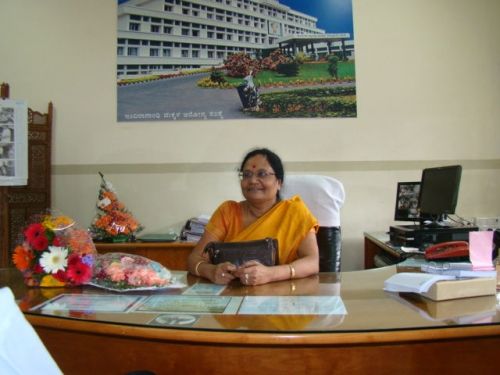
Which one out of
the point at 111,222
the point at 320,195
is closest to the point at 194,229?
the point at 111,222

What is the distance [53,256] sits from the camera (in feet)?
4.34

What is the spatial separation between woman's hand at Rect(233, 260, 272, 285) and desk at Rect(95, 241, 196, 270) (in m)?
1.35

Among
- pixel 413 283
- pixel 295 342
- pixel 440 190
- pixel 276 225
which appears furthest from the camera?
pixel 440 190

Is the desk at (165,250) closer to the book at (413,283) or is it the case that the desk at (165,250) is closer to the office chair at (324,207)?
the office chair at (324,207)

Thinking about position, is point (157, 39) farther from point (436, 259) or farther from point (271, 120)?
point (436, 259)

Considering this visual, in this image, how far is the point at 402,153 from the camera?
314 cm

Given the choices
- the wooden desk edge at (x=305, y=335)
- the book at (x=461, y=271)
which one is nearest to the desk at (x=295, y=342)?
the wooden desk edge at (x=305, y=335)

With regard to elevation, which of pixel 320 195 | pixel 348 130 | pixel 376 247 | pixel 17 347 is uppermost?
pixel 348 130

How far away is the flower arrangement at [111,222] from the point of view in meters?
2.69

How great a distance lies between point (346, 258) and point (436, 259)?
4.72ft

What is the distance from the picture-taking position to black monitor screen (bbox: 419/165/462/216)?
2.15m

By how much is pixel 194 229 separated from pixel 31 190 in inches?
50.2

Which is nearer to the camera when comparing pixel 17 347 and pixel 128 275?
pixel 17 347

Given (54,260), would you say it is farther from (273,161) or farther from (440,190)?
(440,190)
